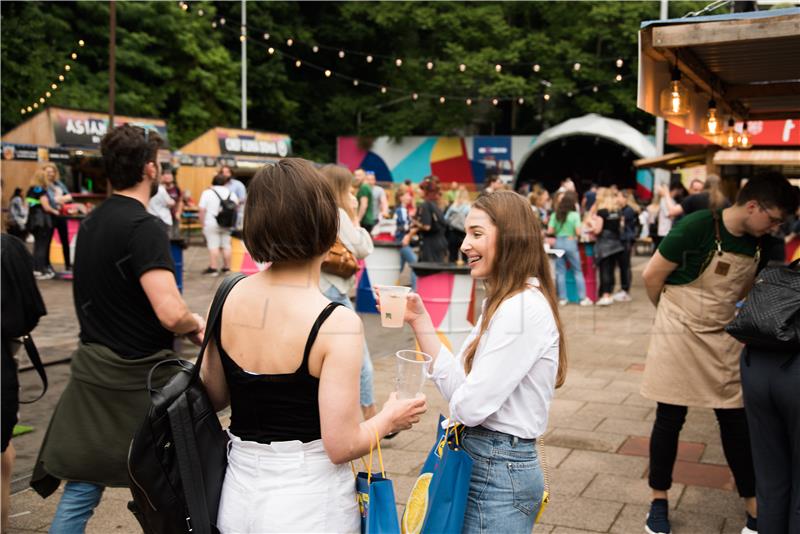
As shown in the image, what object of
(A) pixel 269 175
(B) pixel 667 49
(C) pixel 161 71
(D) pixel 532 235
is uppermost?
(C) pixel 161 71

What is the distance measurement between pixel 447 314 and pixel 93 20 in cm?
3169

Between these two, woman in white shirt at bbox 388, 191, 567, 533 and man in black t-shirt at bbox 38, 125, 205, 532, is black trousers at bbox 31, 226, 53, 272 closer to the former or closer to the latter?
man in black t-shirt at bbox 38, 125, 205, 532

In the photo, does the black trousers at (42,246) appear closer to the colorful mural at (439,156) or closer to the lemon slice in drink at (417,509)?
the lemon slice in drink at (417,509)

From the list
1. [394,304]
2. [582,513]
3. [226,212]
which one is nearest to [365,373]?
[582,513]

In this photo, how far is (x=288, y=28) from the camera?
42.7 m

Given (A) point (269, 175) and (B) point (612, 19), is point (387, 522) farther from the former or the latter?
(B) point (612, 19)

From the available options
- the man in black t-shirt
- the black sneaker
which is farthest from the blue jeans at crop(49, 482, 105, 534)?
the black sneaker

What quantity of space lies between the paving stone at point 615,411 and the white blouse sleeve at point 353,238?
92.3 inches

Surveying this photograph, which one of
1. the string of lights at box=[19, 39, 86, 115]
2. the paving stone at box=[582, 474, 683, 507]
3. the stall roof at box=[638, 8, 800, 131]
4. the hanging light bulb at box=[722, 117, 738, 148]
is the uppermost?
the string of lights at box=[19, 39, 86, 115]

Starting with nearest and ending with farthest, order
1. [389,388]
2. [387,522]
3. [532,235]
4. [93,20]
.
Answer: [387,522] → [532,235] → [389,388] → [93,20]

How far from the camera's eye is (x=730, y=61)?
4.26m

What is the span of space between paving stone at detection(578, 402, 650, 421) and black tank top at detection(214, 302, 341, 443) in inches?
186

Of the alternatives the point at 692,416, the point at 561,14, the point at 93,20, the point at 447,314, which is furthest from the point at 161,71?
the point at 692,416

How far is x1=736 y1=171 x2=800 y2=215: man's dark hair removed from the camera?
3893 millimetres
